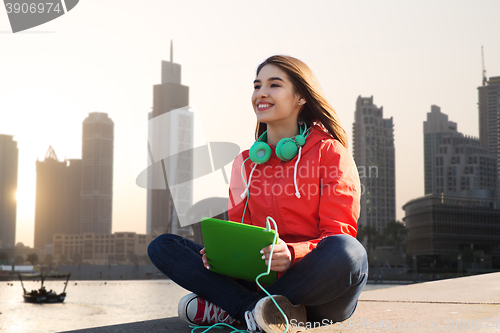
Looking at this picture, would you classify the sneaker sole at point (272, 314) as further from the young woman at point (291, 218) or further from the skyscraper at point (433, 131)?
the skyscraper at point (433, 131)

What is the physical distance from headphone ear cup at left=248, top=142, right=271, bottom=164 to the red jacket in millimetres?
67

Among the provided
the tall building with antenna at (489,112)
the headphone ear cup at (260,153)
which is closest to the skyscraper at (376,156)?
the tall building with antenna at (489,112)

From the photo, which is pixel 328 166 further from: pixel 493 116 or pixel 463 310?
pixel 493 116

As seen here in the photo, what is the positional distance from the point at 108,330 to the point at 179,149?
1.84 m

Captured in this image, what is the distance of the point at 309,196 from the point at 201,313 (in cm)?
82

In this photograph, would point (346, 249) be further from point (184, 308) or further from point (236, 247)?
point (184, 308)

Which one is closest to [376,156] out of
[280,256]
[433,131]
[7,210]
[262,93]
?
[433,131]

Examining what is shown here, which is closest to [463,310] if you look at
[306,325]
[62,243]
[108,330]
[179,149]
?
[306,325]

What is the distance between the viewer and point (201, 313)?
7.87ft

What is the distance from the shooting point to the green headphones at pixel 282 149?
2520 millimetres

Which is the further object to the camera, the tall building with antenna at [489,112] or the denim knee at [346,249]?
the tall building with antenna at [489,112]

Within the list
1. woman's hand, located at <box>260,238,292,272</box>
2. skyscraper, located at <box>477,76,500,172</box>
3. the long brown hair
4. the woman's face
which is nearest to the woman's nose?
the woman's face

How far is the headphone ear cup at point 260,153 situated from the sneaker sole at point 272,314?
0.85 meters

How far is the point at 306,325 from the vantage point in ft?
7.46
